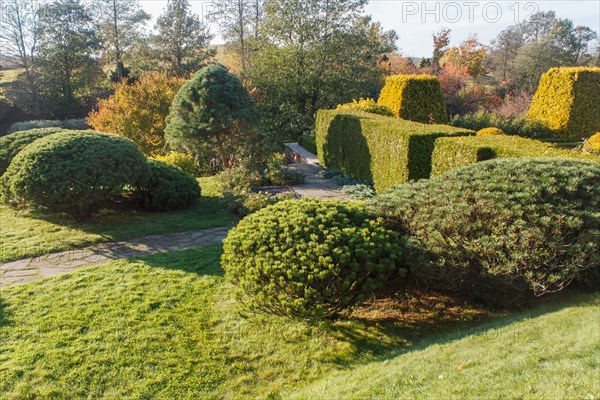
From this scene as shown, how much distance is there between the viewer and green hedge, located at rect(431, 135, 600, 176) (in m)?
5.86

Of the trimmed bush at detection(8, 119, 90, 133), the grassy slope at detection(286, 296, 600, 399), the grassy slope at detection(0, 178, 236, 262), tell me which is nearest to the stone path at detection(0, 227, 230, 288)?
the grassy slope at detection(0, 178, 236, 262)

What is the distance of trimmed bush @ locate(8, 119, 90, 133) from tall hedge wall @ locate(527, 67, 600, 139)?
23.4m

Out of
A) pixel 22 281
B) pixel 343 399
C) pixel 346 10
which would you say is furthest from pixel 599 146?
pixel 346 10

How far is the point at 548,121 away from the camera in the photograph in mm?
15078

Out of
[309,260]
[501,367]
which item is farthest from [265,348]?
[501,367]

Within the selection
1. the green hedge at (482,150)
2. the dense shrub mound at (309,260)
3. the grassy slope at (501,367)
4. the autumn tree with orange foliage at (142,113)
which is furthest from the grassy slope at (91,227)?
the autumn tree with orange foliage at (142,113)

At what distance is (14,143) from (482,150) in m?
9.40

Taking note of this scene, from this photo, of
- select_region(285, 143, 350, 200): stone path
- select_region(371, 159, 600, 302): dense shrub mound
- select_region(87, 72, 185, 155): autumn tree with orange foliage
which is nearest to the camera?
select_region(371, 159, 600, 302): dense shrub mound

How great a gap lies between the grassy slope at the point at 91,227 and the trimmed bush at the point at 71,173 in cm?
43

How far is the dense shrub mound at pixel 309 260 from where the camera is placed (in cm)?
404

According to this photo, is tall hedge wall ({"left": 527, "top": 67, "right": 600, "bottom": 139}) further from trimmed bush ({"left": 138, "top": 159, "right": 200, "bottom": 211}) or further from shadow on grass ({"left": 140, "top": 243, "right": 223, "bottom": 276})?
shadow on grass ({"left": 140, "top": 243, "right": 223, "bottom": 276})

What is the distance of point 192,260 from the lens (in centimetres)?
634

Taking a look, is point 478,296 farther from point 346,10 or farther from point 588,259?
point 346,10

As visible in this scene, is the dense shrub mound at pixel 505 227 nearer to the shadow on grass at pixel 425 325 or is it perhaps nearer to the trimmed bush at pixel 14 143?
the shadow on grass at pixel 425 325
